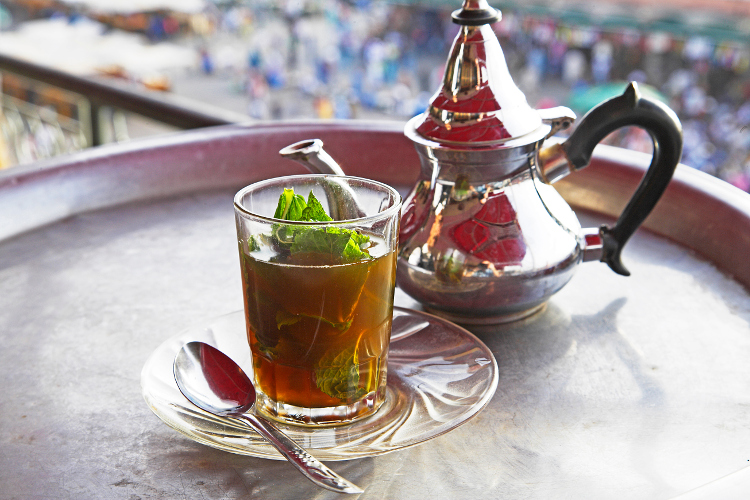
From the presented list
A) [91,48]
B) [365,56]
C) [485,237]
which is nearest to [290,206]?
[485,237]

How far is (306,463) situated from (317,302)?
0.23ft

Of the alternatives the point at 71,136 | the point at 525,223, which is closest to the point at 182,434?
the point at 525,223

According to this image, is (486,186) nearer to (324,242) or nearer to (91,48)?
(324,242)

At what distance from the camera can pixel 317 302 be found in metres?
0.30

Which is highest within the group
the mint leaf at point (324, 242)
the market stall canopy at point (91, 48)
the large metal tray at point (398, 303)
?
the mint leaf at point (324, 242)

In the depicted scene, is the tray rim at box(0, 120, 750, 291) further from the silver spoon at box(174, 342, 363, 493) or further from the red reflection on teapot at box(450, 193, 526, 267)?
the silver spoon at box(174, 342, 363, 493)

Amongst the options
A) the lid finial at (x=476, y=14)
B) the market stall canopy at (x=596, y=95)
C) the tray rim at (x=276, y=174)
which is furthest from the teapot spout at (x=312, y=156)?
the market stall canopy at (x=596, y=95)

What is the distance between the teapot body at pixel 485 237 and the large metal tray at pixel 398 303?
0.11 feet

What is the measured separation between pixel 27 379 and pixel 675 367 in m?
0.34

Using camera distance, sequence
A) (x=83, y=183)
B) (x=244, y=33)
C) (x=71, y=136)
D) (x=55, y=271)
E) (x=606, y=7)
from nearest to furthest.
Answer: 1. (x=55, y=271)
2. (x=83, y=183)
3. (x=71, y=136)
4. (x=606, y=7)
5. (x=244, y=33)

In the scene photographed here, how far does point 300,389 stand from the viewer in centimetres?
31

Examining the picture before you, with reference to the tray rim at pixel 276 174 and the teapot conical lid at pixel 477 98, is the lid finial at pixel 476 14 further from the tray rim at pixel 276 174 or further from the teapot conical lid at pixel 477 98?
the tray rim at pixel 276 174

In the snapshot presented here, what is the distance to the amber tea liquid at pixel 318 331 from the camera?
0.30 meters

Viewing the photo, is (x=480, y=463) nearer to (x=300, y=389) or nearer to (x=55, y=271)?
(x=300, y=389)
